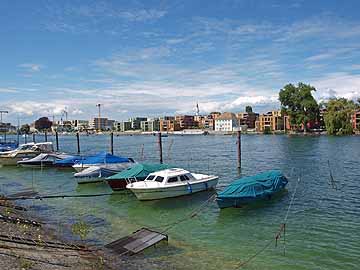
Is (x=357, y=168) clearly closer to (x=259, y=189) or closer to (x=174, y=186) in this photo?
(x=259, y=189)

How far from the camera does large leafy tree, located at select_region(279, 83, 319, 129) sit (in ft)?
471

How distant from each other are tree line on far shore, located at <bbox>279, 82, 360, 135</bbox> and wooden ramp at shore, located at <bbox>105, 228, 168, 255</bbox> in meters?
135

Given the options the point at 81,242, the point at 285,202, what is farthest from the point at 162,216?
the point at 285,202

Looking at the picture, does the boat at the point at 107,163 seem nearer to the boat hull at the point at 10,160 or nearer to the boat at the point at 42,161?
the boat at the point at 42,161

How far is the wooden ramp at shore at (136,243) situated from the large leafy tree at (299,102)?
135409 mm

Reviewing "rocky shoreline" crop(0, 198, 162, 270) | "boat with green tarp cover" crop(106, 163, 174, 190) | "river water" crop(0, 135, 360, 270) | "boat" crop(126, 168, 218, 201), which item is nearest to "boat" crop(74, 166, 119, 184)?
"river water" crop(0, 135, 360, 270)

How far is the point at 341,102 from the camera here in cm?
14788

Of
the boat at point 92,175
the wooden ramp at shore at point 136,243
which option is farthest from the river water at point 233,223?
the boat at point 92,175

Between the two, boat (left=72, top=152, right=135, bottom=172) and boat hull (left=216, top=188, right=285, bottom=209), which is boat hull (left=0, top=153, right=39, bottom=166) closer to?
boat (left=72, top=152, right=135, bottom=172)

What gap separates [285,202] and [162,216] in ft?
31.6

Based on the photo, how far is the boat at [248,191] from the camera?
79.4 ft

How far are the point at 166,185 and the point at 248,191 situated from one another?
Answer: 614cm

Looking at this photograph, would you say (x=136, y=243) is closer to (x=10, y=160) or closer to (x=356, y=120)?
(x=10, y=160)

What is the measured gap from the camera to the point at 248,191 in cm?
2520
